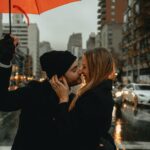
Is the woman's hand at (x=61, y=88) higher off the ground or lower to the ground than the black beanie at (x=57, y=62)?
lower

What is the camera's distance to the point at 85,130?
3.40m

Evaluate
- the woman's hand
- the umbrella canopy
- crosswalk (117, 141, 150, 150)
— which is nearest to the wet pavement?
crosswalk (117, 141, 150, 150)

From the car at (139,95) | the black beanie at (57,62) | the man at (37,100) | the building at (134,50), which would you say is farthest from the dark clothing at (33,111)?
the building at (134,50)

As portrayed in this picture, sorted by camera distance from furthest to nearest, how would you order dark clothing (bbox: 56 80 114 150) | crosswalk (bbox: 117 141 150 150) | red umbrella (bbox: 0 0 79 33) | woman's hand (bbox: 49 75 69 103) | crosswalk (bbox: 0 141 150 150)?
1. crosswalk (bbox: 117 141 150 150)
2. crosswalk (bbox: 0 141 150 150)
3. red umbrella (bbox: 0 0 79 33)
4. woman's hand (bbox: 49 75 69 103)
5. dark clothing (bbox: 56 80 114 150)

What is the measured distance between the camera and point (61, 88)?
3525mm

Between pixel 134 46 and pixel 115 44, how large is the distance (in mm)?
72852

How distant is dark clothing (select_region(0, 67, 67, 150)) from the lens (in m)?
3.47

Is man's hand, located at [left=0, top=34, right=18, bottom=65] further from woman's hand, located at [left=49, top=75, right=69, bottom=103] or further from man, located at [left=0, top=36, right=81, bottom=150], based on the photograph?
woman's hand, located at [left=49, top=75, right=69, bottom=103]

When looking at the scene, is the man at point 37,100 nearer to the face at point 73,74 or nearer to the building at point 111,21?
the face at point 73,74

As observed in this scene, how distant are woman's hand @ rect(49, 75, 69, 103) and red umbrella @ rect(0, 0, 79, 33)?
1.14 m

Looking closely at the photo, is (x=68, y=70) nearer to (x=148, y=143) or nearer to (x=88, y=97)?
(x=88, y=97)

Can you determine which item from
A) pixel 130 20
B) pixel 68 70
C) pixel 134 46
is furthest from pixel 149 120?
pixel 130 20

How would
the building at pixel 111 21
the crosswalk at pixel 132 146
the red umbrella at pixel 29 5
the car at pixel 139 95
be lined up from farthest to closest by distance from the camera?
the building at pixel 111 21, the car at pixel 139 95, the crosswalk at pixel 132 146, the red umbrella at pixel 29 5

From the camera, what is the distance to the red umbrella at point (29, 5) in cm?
460
